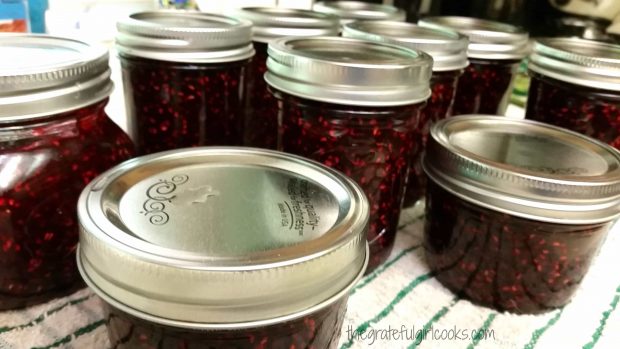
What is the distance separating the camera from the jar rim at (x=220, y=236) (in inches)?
14.1

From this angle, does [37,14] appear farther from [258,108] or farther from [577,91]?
[577,91]

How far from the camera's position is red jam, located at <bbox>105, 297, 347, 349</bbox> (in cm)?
37

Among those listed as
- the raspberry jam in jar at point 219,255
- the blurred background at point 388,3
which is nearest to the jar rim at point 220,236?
the raspberry jam in jar at point 219,255

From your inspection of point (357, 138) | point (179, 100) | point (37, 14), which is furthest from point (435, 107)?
point (37, 14)

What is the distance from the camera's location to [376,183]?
596 millimetres

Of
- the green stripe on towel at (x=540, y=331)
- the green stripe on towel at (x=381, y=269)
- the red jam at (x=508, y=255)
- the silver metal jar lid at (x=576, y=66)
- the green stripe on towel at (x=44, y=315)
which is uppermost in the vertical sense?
the silver metal jar lid at (x=576, y=66)

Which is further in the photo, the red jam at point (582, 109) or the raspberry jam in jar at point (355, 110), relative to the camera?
the red jam at point (582, 109)

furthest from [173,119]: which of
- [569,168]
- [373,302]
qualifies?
[569,168]

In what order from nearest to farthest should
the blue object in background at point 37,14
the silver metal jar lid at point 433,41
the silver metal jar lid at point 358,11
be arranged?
the silver metal jar lid at point 433,41
the blue object in background at point 37,14
the silver metal jar lid at point 358,11

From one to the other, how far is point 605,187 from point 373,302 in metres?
0.26

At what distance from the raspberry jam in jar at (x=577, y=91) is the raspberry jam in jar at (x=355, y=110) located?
9.4 inches

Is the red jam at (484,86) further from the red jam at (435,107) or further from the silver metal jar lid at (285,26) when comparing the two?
the silver metal jar lid at (285,26)

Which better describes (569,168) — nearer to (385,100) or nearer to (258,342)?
(385,100)

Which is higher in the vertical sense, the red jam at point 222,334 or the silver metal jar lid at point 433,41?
the silver metal jar lid at point 433,41
